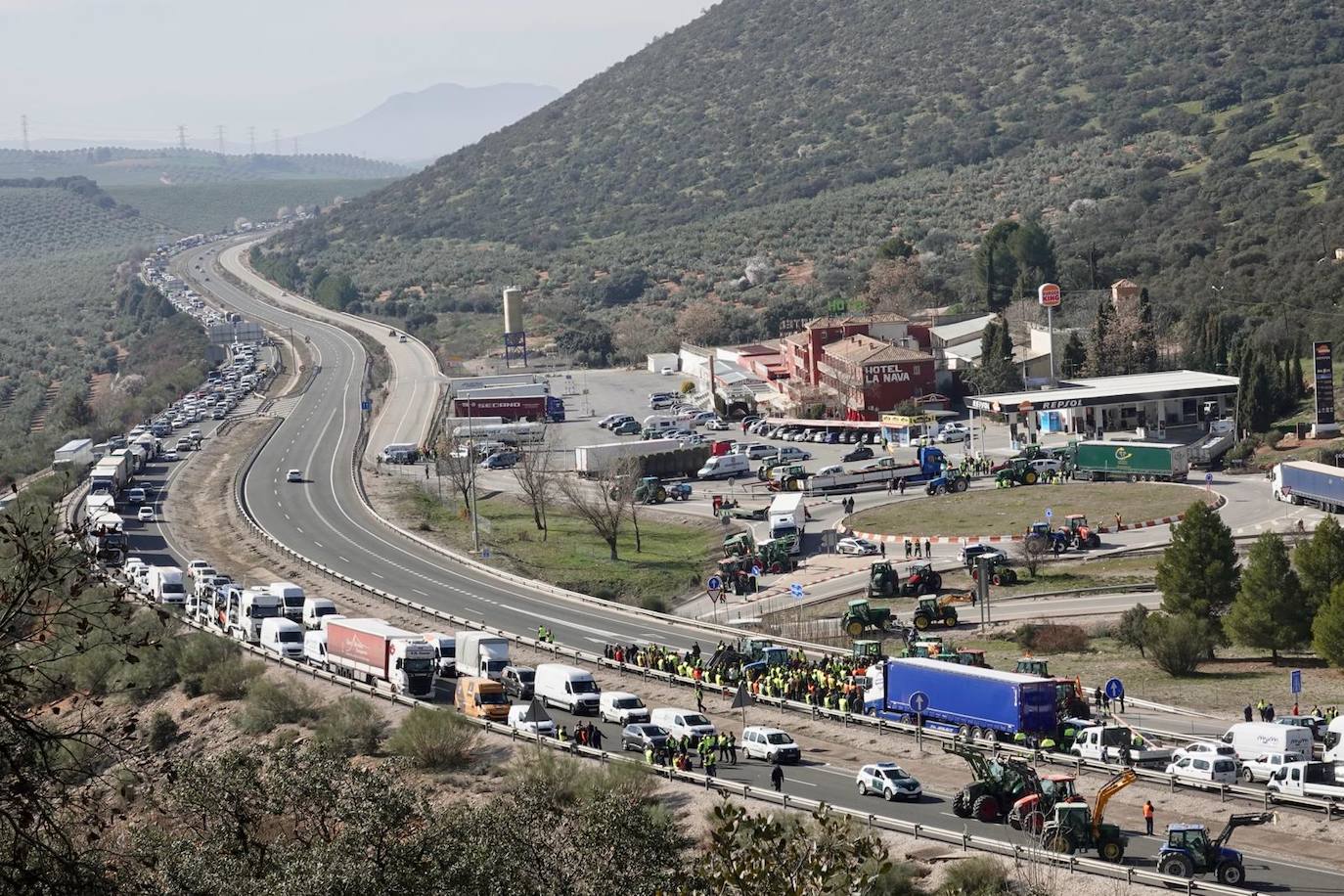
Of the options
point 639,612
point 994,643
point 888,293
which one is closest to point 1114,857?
point 994,643

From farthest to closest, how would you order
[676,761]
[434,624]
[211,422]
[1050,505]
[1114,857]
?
[211,422], [1050,505], [434,624], [676,761], [1114,857]

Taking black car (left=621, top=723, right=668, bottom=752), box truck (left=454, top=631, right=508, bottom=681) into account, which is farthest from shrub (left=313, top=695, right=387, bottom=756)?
black car (left=621, top=723, right=668, bottom=752)

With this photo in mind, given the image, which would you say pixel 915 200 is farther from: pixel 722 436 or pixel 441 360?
pixel 722 436

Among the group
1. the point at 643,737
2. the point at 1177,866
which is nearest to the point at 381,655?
the point at 643,737

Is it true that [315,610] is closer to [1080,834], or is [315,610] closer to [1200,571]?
[1200,571]

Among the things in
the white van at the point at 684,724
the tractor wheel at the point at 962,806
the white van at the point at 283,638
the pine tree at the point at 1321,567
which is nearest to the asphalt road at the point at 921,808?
the tractor wheel at the point at 962,806

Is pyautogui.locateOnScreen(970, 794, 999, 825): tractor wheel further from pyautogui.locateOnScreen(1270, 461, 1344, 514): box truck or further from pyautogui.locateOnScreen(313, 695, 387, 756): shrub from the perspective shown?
pyautogui.locateOnScreen(1270, 461, 1344, 514): box truck
